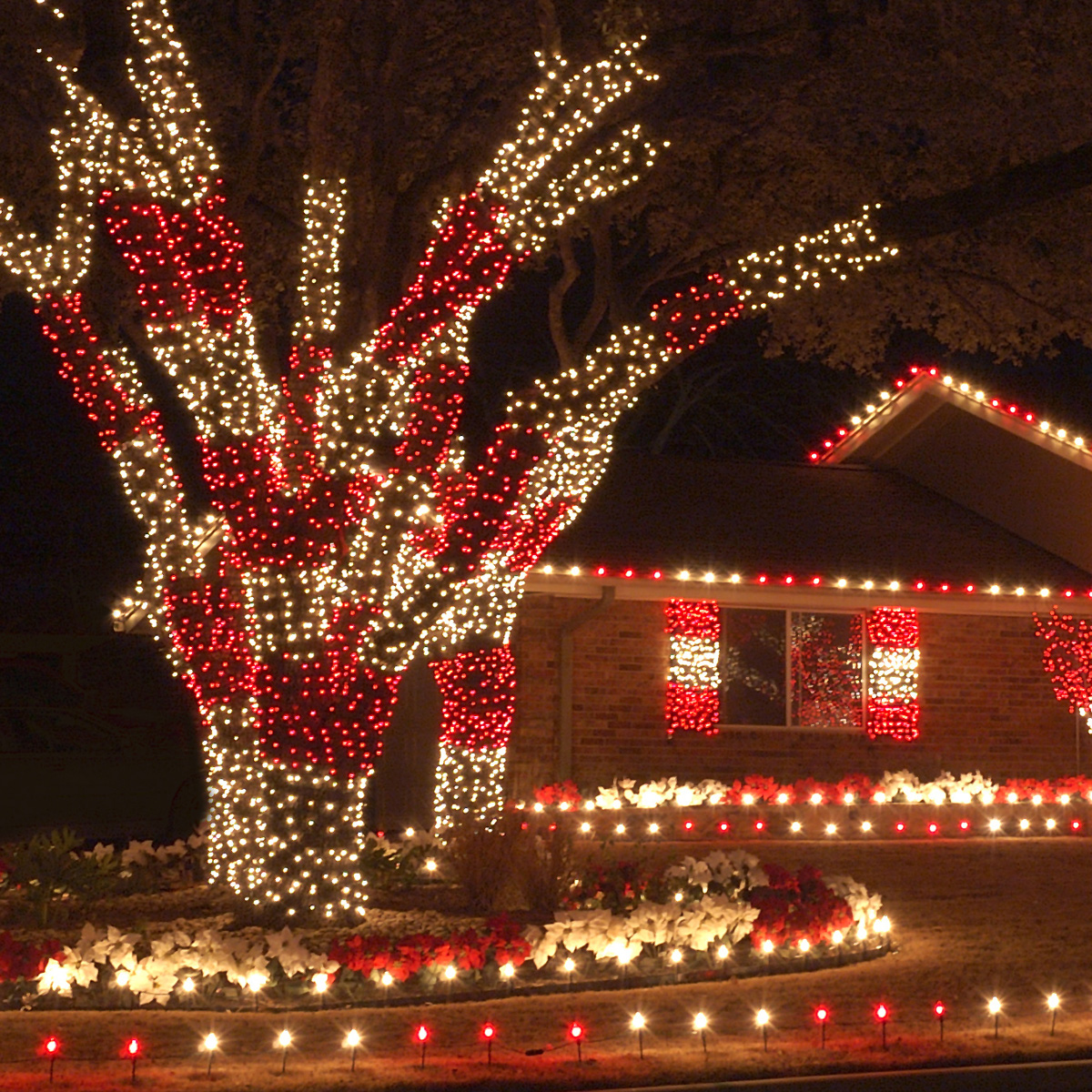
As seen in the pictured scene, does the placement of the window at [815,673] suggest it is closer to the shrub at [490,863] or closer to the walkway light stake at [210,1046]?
the shrub at [490,863]

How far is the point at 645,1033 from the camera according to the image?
320 inches

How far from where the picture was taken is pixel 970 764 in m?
19.5

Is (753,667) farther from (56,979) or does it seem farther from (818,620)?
(56,979)

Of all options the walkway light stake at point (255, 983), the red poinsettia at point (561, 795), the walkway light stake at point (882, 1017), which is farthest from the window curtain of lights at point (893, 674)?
the walkway light stake at point (255, 983)

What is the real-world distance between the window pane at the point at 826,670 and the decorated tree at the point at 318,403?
7853 mm

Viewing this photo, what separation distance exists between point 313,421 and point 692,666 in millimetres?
8316

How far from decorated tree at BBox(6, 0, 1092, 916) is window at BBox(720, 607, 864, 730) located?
24.4 feet

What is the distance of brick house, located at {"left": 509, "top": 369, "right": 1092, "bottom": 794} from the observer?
59.4 feet

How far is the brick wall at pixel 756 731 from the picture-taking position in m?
18.1

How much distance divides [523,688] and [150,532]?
726cm

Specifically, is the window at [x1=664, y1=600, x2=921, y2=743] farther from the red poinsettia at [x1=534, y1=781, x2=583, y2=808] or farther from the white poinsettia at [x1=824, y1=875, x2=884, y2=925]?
the white poinsettia at [x1=824, y1=875, x2=884, y2=925]

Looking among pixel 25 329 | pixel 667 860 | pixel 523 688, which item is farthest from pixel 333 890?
pixel 25 329

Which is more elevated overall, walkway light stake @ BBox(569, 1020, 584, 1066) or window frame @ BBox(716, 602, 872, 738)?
window frame @ BBox(716, 602, 872, 738)

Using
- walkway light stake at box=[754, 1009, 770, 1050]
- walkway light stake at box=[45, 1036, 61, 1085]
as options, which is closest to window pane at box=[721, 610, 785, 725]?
walkway light stake at box=[754, 1009, 770, 1050]
